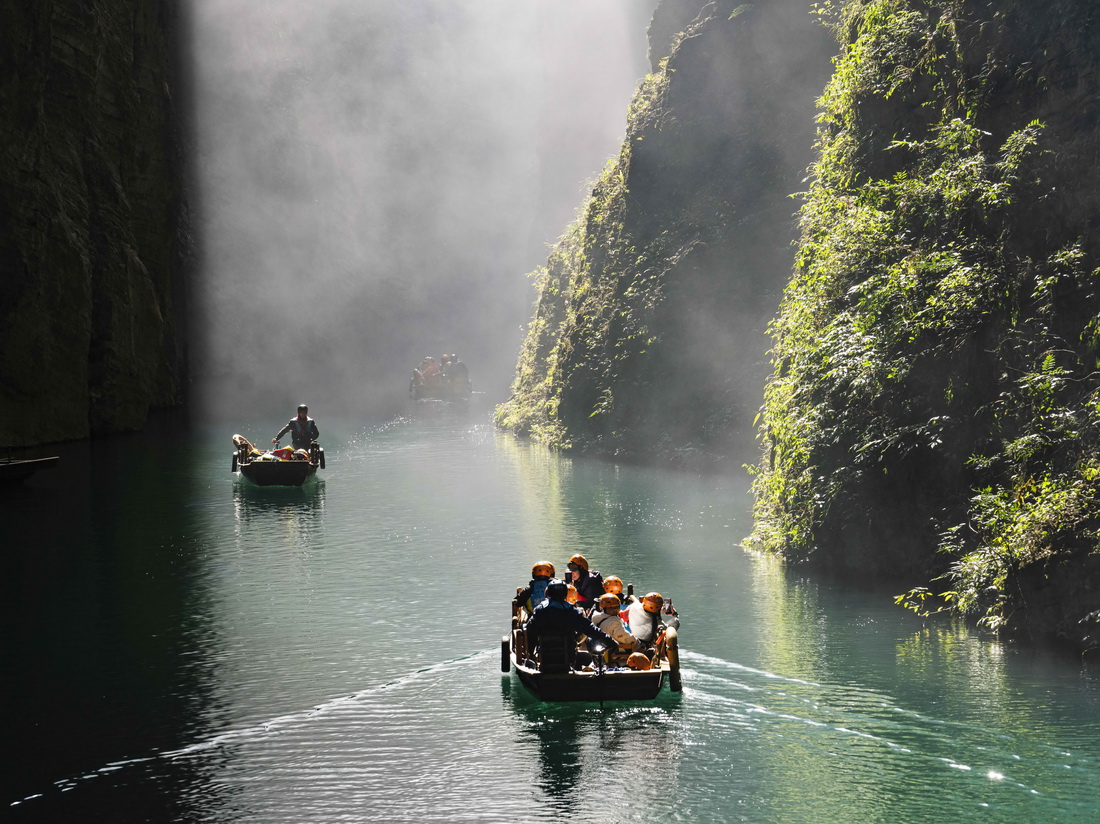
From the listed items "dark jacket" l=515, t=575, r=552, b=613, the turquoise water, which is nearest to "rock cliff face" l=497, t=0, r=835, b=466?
the turquoise water

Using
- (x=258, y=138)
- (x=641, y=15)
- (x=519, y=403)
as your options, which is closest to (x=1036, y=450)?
(x=519, y=403)

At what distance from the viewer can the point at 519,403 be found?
64.2 m

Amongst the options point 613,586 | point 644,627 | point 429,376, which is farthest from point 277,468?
point 429,376

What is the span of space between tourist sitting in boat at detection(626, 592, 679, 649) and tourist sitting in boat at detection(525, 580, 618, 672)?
750 millimetres

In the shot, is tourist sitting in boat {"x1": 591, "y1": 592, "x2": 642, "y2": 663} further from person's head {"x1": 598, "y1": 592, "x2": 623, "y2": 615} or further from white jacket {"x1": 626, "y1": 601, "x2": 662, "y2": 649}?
white jacket {"x1": 626, "y1": 601, "x2": 662, "y2": 649}

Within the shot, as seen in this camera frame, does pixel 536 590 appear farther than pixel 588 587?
No

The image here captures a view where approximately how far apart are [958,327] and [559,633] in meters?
9.06

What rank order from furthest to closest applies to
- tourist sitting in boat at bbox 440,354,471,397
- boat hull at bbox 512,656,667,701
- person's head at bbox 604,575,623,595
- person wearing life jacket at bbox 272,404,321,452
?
tourist sitting in boat at bbox 440,354,471,397, person wearing life jacket at bbox 272,404,321,452, person's head at bbox 604,575,623,595, boat hull at bbox 512,656,667,701

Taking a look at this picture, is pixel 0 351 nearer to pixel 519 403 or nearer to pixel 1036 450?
pixel 519 403

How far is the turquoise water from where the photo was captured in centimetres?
1016

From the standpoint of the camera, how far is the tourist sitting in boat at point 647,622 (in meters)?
13.3

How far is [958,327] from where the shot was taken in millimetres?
17547

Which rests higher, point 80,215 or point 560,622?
point 80,215

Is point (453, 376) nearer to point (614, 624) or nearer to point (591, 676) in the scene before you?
point (614, 624)
